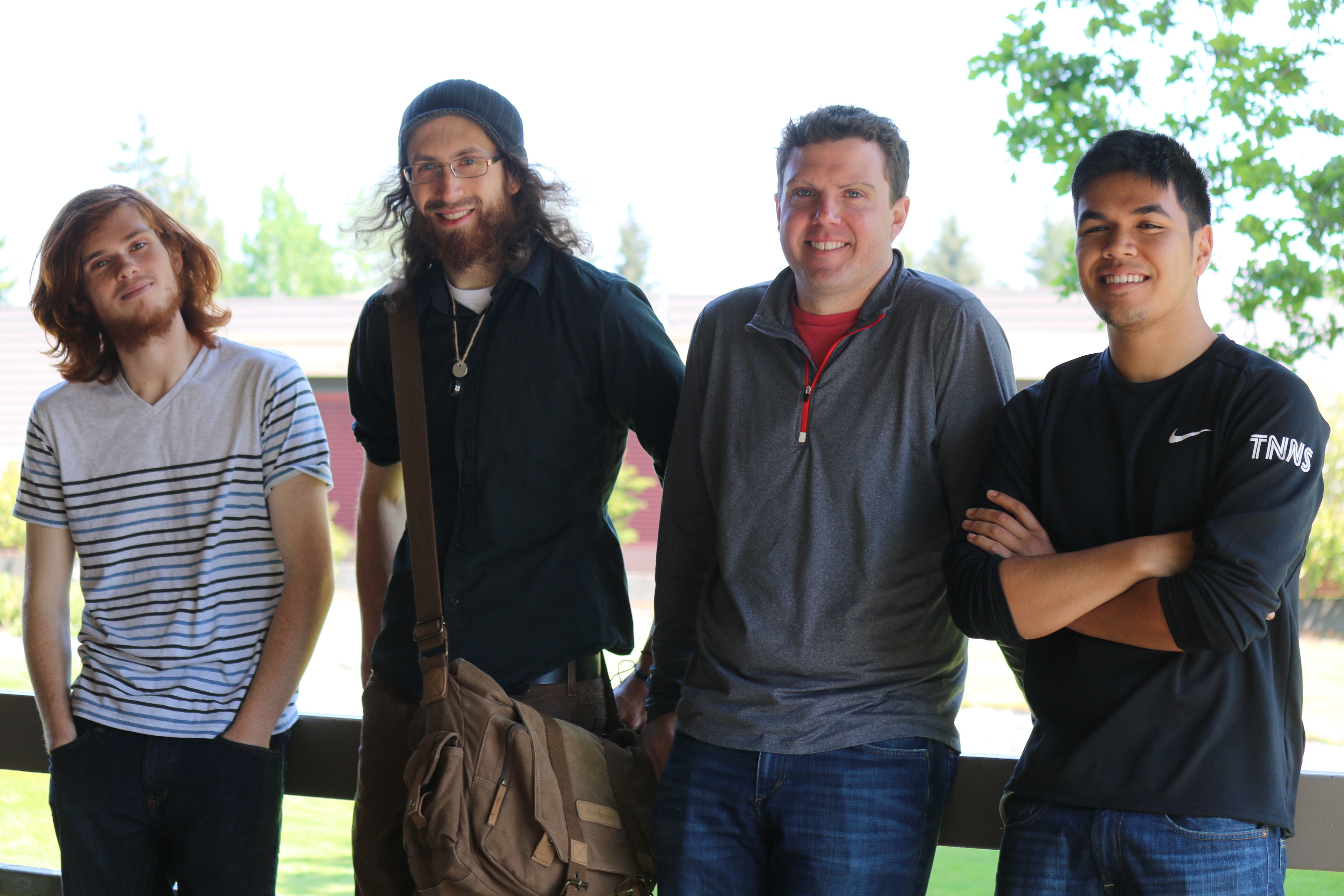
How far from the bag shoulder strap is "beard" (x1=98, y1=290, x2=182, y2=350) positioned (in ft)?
1.59

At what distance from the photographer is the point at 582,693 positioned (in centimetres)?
170

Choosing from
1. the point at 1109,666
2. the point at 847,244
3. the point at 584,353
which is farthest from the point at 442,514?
the point at 1109,666

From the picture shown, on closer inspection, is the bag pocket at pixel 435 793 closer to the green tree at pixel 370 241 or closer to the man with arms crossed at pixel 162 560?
the man with arms crossed at pixel 162 560

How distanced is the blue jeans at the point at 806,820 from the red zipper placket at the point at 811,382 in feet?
1.49

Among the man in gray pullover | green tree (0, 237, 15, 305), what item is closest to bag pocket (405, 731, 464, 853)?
the man in gray pullover

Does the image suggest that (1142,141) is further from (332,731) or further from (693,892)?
(332,731)

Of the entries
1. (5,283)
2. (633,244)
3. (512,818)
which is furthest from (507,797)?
(633,244)

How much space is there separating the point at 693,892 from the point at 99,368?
152cm

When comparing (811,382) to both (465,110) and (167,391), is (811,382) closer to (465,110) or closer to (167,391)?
(465,110)

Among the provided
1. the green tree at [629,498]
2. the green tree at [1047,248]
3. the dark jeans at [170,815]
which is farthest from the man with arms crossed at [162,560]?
the green tree at [1047,248]

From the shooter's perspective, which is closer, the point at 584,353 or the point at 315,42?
the point at 584,353

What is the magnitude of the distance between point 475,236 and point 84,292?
2.78ft

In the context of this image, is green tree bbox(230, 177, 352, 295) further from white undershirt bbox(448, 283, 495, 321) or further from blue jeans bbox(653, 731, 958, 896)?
blue jeans bbox(653, 731, 958, 896)

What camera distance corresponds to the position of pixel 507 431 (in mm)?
1692
